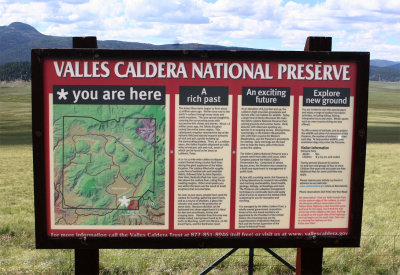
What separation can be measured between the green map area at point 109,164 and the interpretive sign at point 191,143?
1 cm

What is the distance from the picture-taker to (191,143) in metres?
4.71

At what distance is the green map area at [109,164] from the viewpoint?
15.5 feet

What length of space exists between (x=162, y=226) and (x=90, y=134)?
4.07 ft

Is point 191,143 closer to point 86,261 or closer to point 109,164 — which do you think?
point 109,164

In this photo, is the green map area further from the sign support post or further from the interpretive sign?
the sign support post

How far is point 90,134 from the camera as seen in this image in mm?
4723

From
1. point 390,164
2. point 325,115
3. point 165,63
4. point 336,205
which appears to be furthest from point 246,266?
point 390,164

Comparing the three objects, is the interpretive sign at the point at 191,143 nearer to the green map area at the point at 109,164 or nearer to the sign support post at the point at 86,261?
the green map area at the point at 109,164

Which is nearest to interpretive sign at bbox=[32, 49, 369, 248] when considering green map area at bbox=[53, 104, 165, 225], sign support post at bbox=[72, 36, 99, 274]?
green map area at bbox=[53, 104, 165, 225]

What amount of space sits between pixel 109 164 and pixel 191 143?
2.96 ft

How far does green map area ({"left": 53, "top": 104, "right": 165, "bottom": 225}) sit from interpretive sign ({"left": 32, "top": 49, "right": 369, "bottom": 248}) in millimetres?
Result: 11

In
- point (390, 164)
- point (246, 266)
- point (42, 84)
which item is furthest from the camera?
point (390, 164)

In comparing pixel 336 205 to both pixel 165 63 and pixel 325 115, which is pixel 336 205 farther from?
pixel 165 63

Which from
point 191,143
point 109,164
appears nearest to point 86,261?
point 109,164
